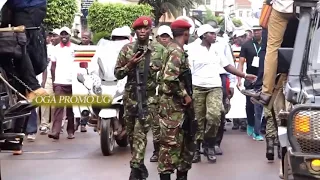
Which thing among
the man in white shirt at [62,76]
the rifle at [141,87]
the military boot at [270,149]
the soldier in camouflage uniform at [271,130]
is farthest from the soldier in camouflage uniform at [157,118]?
Answer: the man in white shirt at [62,76]

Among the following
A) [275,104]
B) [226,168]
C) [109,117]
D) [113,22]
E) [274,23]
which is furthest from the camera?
[113,22]

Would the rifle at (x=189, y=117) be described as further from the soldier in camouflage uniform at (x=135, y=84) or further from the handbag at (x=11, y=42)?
the handbag at (x=11, y=42)

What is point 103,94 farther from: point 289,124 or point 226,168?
point 289,124

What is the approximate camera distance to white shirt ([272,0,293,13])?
7898mm

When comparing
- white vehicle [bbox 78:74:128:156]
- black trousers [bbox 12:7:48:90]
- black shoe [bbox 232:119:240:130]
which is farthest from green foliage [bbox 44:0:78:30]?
black trousers [bbox 12:7:48:90]

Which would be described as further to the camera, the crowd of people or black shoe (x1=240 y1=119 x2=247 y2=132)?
black shoe (x1=240 y1=119 x2=247 y2=132)

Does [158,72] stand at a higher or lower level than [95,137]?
higher

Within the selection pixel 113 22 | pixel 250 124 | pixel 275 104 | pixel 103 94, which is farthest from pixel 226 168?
pixel 113 22

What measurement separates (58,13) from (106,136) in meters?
10.4

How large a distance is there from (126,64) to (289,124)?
3.18 metres

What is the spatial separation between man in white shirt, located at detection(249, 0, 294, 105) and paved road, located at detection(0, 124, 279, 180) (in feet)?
5.01

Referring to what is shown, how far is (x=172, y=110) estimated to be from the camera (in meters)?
7.81

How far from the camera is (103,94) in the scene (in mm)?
11141

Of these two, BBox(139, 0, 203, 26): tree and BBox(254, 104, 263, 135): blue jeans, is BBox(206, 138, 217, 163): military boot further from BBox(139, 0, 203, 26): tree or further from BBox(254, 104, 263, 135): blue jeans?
BBox(139, 0, 203, 26): tree
